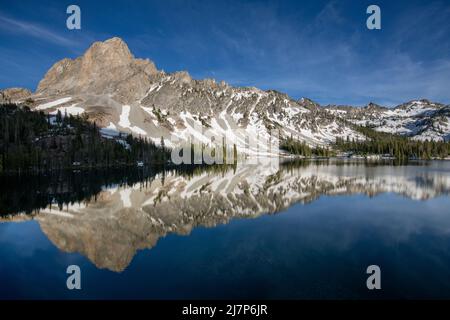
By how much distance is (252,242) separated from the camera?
2369 cm

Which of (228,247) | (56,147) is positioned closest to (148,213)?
(228,247)

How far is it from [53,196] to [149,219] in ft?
79.1

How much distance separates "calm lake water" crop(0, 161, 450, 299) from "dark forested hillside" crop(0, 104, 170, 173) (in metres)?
67.4

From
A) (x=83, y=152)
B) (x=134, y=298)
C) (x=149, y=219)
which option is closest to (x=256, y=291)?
(x=134, y=298)

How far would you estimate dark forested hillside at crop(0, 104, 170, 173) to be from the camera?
101000 mm

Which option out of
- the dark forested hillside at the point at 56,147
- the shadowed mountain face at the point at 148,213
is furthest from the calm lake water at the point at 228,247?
the dark forested hillside at the point at 56,147

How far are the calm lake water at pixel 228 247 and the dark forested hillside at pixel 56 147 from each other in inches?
2653

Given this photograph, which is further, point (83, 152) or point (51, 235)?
point (83, 152)

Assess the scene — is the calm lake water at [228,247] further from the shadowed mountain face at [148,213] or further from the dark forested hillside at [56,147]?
the dark forested hillside at [56,147]

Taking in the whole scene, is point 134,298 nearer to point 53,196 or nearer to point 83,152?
point 53,196

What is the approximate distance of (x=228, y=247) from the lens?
74.3 ft

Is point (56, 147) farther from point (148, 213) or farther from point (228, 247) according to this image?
point (228, 247)

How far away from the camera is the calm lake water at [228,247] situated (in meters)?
15.6

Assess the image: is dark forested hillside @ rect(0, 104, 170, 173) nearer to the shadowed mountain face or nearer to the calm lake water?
the shadowed mountain face
